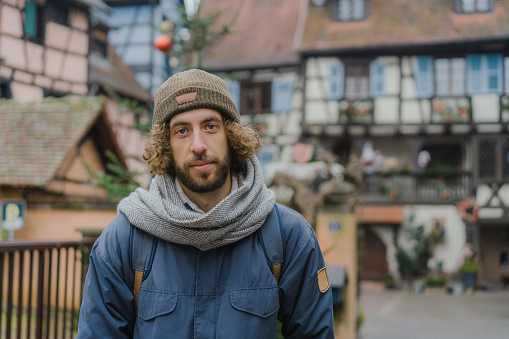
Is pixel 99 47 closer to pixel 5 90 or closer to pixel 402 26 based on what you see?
pixel 5 90

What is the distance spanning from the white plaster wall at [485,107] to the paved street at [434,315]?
5353mm

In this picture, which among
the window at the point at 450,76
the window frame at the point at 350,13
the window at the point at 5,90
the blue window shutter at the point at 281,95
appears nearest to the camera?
the window at the point at 5,90

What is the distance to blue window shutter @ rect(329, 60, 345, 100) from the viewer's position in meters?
18.2

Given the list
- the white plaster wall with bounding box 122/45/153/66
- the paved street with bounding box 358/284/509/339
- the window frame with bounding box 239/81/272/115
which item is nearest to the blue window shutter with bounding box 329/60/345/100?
the window frame with bounding box 239/81/272/115

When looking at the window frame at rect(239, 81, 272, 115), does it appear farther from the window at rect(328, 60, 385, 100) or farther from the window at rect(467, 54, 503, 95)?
the window at rect(467, 54, 503, 95)

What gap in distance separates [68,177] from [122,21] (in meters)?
12.2

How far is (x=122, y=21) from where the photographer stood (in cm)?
2133

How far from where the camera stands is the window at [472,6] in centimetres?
1792

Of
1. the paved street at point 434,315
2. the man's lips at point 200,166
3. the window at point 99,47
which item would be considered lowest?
the paved street at point 434,315

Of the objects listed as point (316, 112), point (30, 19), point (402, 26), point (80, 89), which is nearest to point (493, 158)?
point (402, 26)

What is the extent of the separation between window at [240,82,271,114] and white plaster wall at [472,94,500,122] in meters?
6.78

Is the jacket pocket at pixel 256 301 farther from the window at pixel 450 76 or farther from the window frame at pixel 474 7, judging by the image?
the window frame at pixel 474 7

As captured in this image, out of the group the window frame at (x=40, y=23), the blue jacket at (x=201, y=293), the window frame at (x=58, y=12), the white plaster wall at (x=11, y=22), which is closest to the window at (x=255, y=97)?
the window frame at (x=58, y=12)

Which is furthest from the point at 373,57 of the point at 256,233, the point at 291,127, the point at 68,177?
the point at 256,233
